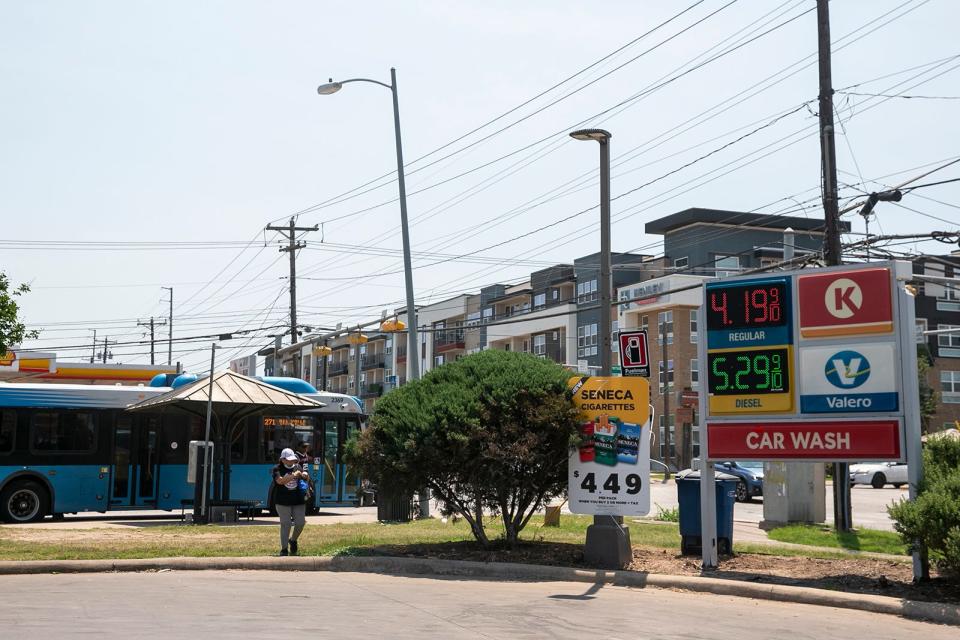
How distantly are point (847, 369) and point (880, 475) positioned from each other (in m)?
39.0

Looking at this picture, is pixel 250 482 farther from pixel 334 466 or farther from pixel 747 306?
pixel 747 306

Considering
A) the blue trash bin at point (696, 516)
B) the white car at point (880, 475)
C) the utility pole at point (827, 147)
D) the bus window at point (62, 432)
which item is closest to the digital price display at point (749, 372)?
the blue trash bin at point (696, 516)

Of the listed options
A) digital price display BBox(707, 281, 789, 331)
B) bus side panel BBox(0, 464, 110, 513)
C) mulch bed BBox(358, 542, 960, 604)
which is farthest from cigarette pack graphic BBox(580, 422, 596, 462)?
bus side panel BBox(0, 464, 110, 513)

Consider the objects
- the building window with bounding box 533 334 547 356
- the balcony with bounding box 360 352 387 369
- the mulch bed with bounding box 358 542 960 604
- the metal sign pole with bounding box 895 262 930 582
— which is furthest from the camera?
the balcony with bounding box 360 352 387 369

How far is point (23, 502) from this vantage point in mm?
23266

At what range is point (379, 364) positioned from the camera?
10444 cm

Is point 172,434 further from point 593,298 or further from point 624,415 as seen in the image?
point 593,298

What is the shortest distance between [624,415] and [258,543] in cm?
624

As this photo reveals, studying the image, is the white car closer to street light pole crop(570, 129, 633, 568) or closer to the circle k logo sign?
street light pole crop(570, 129, 633, 568)

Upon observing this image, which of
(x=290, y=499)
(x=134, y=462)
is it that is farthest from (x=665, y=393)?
(x=290, y=499)

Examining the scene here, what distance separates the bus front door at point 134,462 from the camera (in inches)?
966

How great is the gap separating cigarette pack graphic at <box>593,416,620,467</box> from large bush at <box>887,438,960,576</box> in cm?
369

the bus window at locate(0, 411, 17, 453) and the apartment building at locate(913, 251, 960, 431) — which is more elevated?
the apartment building at locate(913, 251, 960, 431)

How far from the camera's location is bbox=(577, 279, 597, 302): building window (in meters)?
76.3
